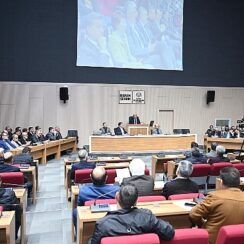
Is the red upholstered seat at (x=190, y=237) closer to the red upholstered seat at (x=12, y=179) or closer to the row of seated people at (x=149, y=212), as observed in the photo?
the row of seated people at (x=149, y=212)

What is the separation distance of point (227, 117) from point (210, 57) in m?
3.45

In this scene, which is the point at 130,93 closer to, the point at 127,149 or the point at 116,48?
the point at 116,48

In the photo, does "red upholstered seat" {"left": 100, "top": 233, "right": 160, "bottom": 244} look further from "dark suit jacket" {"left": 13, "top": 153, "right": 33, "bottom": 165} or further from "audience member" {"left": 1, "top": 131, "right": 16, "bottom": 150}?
"audience member" {"left": 1, "top": 131, "right": 16, "bottom": 150}

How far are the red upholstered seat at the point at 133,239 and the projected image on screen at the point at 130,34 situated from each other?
485 inches

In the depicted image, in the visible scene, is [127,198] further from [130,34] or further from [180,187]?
[130,34]

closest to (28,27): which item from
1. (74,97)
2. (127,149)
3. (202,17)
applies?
(74,97)

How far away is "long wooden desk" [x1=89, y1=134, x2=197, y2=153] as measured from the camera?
11234mm

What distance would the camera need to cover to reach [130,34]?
549 inches

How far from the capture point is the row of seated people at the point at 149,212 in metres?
2.06

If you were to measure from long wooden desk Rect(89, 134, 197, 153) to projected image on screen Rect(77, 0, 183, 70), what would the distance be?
13.7 feet

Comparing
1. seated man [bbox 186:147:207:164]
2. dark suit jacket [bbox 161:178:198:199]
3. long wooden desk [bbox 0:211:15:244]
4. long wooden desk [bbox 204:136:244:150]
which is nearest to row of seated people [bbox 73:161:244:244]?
dark suit jacket [bbox 161:178:198:199]

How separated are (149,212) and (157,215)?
597mm

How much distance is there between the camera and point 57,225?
4.47 m

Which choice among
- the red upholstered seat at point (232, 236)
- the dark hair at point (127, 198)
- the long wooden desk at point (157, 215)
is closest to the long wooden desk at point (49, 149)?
the long wooden desk at point (157, 215)
